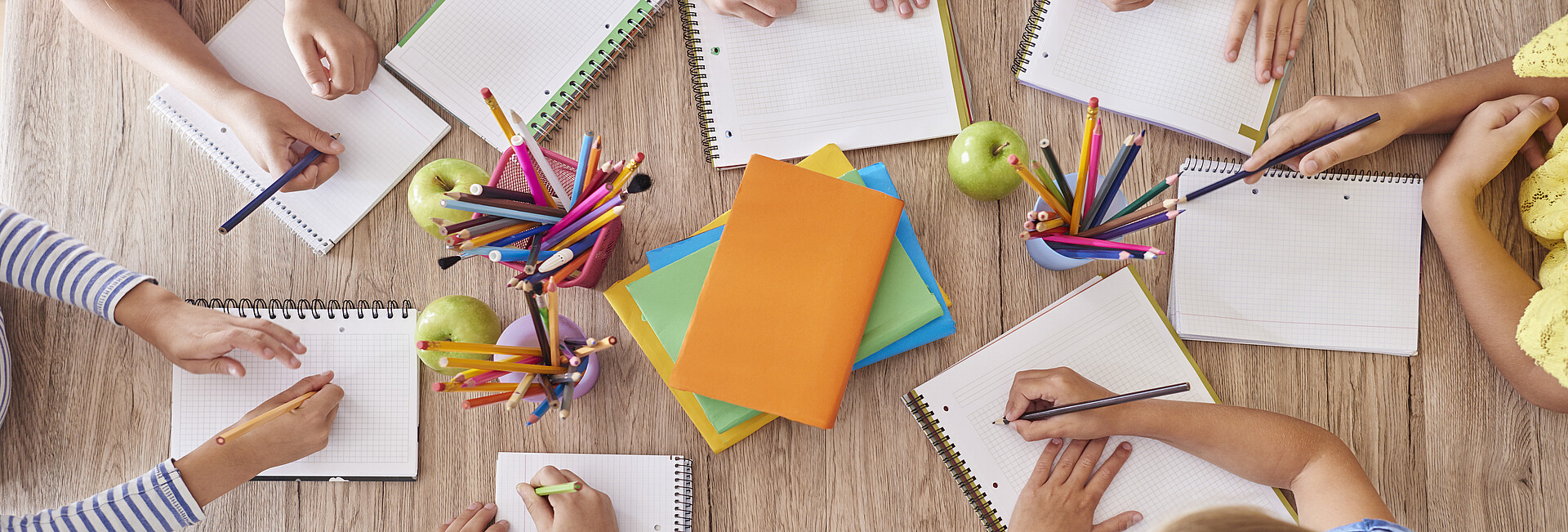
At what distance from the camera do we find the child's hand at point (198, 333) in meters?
0.84

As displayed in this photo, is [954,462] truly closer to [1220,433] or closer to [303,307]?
[1220,433]

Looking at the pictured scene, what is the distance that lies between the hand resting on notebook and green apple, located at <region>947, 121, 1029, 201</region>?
0.21 metres

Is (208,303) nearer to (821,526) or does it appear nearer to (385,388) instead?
(385,388)

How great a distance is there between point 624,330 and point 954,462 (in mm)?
389

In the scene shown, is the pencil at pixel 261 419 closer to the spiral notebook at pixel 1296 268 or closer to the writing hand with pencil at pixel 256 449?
the writing hand with pencil at pixel 256 449

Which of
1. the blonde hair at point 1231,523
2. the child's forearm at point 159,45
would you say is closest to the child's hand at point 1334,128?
the blonde hair at point 1231,523

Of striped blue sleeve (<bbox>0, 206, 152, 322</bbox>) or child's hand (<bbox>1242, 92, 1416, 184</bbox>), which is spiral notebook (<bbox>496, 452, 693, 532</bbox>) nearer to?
striped blue sleeve (<bbox>0, 206, 152, 322</bbox>)

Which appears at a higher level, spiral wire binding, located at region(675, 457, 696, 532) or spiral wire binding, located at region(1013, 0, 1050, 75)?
spiral wire binding, located at region(1013, 0, 1050, 75)

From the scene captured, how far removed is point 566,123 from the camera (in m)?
0.91

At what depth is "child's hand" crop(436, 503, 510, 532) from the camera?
84 cm

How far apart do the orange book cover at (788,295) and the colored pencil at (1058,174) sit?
0.55 ft

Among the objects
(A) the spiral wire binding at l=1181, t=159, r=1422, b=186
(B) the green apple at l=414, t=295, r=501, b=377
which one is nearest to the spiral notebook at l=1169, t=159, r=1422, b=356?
(A) the spiral wire binding at l=1181, t=159, r=1422, b=186

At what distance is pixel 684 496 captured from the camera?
2.80 ft

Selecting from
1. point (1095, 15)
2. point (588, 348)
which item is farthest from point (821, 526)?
point (1095, 15)
